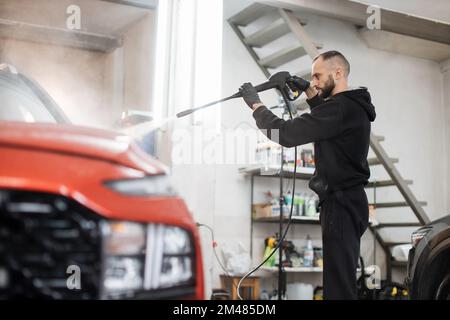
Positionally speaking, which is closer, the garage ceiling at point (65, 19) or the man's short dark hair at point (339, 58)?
the man's short dark hair at point (339, 58)

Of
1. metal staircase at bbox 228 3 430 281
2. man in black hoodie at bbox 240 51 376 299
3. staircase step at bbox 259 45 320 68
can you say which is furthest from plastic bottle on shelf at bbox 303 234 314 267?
man in black hoodie at bbox 240 51 376 299

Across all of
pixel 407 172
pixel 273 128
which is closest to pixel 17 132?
pixel 273 128

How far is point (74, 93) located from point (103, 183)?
1.73 m

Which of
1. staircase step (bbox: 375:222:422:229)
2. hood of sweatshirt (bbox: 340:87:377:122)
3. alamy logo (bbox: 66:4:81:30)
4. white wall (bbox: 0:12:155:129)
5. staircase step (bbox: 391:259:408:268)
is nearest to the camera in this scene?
hood of sweatshirt (bbox: 340:87:377:122)

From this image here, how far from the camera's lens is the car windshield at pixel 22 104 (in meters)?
1.66

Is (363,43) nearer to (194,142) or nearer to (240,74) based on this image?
(240,74)

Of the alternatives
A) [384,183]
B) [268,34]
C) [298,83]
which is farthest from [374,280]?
[298,83]

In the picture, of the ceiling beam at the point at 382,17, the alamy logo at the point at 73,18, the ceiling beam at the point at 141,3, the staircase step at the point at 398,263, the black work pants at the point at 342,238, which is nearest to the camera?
the black work pants at the point at 342,238

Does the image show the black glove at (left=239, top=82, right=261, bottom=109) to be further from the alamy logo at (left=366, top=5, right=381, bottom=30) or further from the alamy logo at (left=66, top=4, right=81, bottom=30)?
the alamy logo at (left=366, top=5, right=381, bottom=30)

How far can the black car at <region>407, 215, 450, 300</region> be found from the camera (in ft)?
7.52

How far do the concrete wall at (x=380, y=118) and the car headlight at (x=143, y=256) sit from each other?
3.63 metres

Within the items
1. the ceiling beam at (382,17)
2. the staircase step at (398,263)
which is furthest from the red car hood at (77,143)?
the staircase step at (398,263)

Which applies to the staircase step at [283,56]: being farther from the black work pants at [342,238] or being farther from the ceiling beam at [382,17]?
the black work pants at [342,238]

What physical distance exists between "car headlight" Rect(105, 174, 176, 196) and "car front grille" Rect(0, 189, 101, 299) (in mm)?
75
